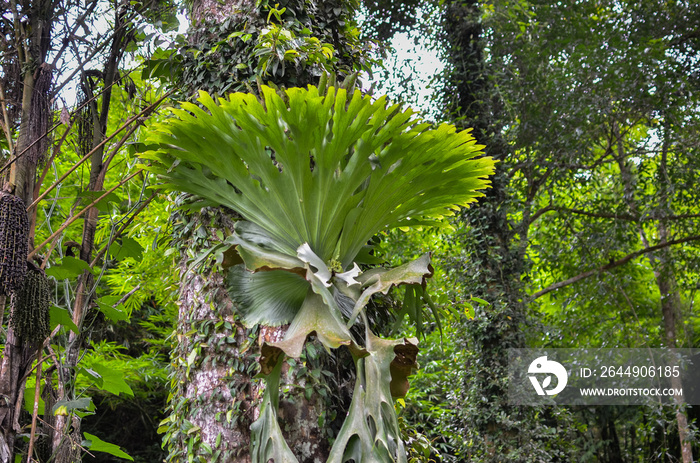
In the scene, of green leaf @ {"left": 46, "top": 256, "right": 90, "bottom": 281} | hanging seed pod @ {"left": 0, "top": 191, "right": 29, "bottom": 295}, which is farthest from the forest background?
hanging seed pod @ {"left": 0, "top": 191, "right": 29, "bottom": 295}

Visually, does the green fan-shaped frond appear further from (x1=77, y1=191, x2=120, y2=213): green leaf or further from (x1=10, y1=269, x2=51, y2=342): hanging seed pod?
(x1=10, y1=269, x2=51, y2=342): hanging seed pod

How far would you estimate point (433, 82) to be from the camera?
6.21 metres

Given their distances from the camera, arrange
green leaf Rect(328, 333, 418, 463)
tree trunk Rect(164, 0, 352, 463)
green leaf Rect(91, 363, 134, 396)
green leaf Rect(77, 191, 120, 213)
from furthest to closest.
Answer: green leaf Rect(91, 363, 134, 396)
green leaf Rect(77, 191, 120, 213)
tree trunk Rect(164, 0, 352, 463)
green leaf Rect(328, 333, 418, 463)

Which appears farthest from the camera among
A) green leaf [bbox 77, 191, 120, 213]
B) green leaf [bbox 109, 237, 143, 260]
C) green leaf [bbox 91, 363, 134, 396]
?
green leaf [bbox 109, 237, 143, 260]

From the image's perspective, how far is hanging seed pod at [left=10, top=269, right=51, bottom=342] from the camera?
5.92 feet

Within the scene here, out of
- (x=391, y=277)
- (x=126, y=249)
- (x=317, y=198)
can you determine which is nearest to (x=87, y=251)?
(x=126, y=249)

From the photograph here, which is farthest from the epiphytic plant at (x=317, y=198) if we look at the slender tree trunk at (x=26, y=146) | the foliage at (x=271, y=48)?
the slender tree trunk at (x=26, y=146)

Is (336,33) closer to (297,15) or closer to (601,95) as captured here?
(297,15)

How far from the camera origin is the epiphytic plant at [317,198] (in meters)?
1.64

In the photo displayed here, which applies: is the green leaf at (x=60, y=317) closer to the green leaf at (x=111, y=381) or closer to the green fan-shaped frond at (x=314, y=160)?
the green leaf at (x=111, y=381)

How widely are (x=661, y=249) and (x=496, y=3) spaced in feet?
10.7

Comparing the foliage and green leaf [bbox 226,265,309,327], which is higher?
the foliage

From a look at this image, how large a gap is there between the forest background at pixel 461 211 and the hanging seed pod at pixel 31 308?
80 millimetres

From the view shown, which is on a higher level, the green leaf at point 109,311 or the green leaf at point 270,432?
the green leaf at point 109,311
